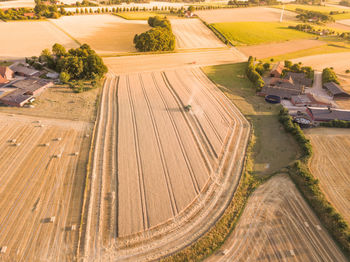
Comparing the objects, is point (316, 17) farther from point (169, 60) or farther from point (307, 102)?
point (307, 102)

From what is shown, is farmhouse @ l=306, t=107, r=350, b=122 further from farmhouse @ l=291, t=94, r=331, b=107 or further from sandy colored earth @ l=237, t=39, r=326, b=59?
sandy colored earth @ l=237, t=39, r=326, b=59

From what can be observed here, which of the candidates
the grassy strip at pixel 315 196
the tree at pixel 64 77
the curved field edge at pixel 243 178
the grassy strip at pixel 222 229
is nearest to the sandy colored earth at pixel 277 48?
the curved field edge at pixel 243 178

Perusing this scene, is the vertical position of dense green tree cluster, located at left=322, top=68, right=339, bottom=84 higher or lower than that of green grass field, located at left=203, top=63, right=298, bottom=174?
higher

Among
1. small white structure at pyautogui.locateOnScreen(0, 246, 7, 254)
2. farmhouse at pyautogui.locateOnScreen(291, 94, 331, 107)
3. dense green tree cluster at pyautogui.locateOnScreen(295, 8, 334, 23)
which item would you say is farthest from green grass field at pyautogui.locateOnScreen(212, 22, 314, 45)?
small white structure at pyautogui.locateOnScreen(0, 246, 7, 254)

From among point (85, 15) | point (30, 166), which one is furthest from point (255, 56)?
point (85, 15)

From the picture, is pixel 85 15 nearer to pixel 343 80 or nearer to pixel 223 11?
pixel 223 11

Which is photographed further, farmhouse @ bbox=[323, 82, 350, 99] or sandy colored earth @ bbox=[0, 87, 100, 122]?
farmhouse @ bbox=[323, 82, 350, 99]

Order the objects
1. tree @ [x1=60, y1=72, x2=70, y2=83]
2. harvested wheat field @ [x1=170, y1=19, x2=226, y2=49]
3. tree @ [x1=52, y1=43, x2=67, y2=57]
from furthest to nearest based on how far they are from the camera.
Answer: harvested wheat field @ [x1=170, y1=19, x2=226, y2=49], tree @ [x1=52, y1=43, x2=67, y2=57], tree @ [x1=60, y1=72, x2=70, y2=83]

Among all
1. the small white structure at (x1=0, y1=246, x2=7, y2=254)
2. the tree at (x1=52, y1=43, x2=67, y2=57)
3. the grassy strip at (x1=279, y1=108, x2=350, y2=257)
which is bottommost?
the small white structure at (x1=0, y1=246, x2=7, y2=254)
